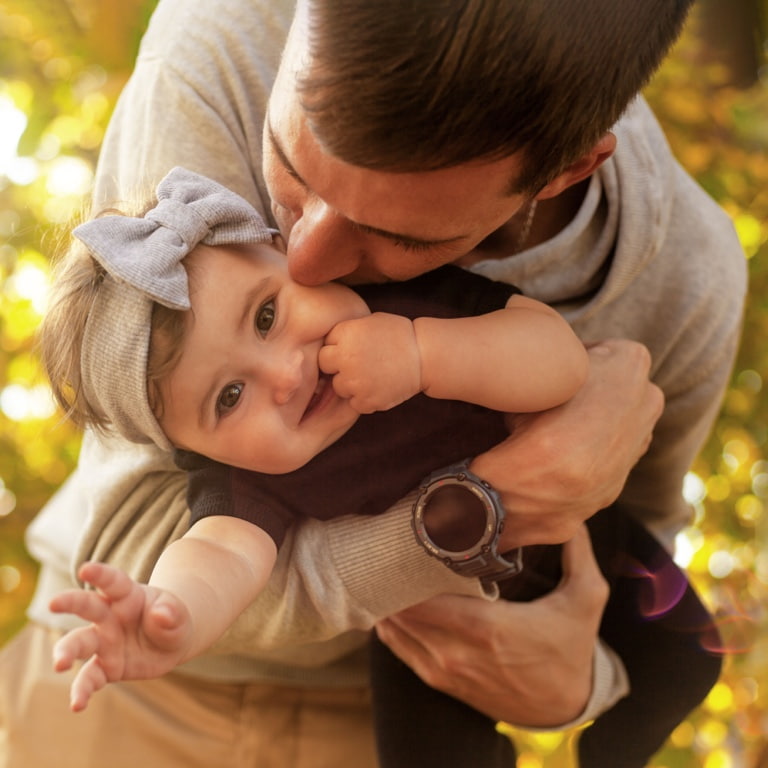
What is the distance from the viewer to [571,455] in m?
1.24

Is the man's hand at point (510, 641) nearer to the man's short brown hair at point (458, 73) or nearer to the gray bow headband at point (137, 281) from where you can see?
the gray bow headband at point (137, 281)

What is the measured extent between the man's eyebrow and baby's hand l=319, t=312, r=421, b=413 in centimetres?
9

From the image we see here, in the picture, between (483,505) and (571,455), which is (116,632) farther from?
(571,455)

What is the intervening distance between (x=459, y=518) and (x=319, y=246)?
371 mm

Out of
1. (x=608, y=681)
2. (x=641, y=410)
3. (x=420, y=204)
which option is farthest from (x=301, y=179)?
(x=608, y=681)

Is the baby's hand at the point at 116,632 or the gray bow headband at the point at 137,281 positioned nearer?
the baby's hand at the point at 116,632

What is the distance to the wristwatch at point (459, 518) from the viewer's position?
117 centimetres

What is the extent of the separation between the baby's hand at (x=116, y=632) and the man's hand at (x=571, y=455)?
0.48 meters

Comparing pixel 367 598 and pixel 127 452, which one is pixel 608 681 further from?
pixel 127 452

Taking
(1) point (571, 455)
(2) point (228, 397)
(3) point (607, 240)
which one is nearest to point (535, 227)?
(3) point (607, 240)

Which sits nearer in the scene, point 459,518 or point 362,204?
point 362,204

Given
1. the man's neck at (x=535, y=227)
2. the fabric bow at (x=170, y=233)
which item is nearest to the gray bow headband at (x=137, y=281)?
the fabric bow at (x=170, y=233)

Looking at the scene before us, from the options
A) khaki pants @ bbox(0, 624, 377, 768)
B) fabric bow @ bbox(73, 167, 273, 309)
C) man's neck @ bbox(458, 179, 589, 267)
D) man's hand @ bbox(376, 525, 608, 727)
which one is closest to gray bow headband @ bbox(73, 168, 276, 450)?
fabric bow @ bbox(73, 167, 273, 309)

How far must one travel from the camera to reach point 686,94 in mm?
2133
